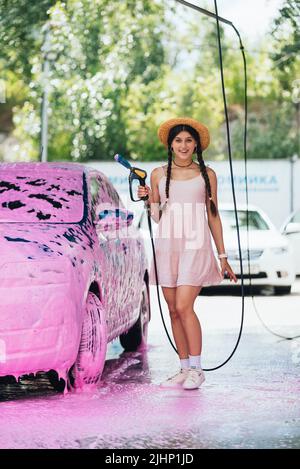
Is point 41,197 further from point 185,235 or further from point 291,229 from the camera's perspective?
point 291,229

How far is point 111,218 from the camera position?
28.0 feet

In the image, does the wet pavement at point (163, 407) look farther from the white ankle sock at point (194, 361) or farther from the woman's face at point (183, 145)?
the woman's face at point (183, 145)

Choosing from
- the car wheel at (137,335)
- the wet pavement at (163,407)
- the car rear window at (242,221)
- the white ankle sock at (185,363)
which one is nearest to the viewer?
the wet pavement at (163,407)

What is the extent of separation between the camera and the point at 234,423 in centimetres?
679

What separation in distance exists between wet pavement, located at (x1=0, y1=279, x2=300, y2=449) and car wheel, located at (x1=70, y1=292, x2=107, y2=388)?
0.37ft

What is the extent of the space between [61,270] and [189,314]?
115 centimetres

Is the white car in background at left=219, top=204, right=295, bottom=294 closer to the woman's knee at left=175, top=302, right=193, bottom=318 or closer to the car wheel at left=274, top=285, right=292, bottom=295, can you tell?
the car wheel at left=274, top=285, right=292, bottom=295

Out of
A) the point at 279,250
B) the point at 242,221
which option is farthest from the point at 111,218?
the point at 242,221

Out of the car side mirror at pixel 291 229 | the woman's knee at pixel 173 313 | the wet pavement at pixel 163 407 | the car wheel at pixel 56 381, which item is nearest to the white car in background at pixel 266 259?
the car side mirror at pixel 291 229

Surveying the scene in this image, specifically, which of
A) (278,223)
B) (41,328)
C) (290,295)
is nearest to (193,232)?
(41,328)

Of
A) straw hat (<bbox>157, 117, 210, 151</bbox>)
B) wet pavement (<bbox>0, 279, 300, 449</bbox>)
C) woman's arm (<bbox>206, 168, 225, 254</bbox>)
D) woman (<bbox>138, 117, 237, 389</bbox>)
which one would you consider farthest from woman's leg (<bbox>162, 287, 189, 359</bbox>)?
straw hat (<bbox>157, 117, 210, 151</bbox>)

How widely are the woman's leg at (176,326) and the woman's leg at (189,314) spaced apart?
77 mm

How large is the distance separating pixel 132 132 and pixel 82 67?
5.48 metres

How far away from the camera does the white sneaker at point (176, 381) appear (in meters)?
8.16
